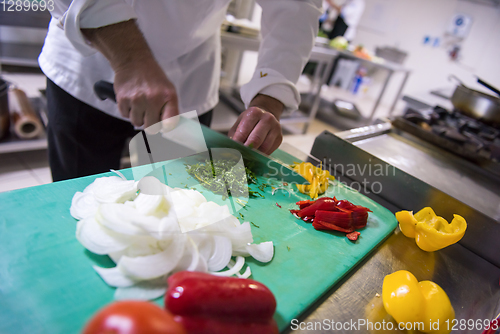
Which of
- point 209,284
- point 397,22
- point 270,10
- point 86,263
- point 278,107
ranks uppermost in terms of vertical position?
point 397,22

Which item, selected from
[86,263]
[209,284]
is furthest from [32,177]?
[209,284]

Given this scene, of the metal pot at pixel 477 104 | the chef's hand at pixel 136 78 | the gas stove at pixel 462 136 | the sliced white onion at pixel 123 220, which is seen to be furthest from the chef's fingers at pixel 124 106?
the metal pot at pixel 477 104

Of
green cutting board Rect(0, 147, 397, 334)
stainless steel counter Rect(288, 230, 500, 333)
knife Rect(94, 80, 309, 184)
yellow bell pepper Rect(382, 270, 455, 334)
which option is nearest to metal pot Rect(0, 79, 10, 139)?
knife Rect(94, 80, 309, 184)

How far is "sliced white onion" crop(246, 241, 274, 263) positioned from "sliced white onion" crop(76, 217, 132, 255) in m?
0.26

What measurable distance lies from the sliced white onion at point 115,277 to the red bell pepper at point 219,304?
0.32ft

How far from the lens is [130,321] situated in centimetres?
31

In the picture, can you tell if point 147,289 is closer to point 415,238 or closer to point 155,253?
point 155,253

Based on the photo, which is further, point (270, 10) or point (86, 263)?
point (270, 10)

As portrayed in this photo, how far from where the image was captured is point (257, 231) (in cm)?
77

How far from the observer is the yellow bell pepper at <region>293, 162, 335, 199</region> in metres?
0.97

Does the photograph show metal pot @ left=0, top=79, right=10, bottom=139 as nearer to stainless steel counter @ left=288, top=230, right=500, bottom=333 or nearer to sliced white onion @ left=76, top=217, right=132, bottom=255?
sliced white onion @ left=76, top=217, right=132, bottom=255

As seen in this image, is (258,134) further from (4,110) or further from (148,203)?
(4,110)

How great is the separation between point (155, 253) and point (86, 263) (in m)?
0.14

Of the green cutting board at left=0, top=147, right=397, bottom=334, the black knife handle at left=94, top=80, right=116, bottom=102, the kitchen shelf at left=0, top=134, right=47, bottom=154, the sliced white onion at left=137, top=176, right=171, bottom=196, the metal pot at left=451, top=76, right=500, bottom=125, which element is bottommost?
the kitchen shelf at left=0, top=134, right=47, bottom=154
